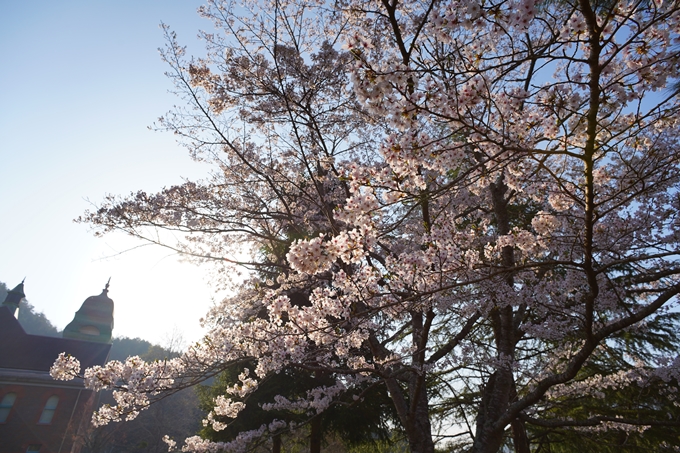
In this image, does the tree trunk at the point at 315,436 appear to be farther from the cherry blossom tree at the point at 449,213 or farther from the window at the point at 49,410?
the window at the point at 49,410

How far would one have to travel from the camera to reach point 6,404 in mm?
19906

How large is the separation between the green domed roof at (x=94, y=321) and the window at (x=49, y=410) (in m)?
5.63

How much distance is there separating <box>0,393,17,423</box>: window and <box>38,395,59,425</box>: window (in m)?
1.57

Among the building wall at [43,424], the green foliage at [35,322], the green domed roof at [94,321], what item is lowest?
the building wall at [43,424]

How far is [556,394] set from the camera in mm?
6570

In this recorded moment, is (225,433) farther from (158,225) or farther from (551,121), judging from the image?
(551,121)

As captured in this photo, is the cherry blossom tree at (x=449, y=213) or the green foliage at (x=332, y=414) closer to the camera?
the cherry blossom tree at (x=449, y=213)

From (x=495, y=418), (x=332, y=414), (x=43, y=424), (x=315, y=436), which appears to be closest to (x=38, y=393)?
(x=43, y=424)

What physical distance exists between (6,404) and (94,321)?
770 cm

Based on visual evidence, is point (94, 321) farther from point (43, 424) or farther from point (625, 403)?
point (625, 403)

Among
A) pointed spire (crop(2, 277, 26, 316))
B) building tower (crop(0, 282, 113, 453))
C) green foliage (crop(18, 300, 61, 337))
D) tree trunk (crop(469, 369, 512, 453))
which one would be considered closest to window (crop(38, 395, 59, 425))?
building tower (crop(0, 282, 113, 453))

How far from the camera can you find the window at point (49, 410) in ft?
67.3

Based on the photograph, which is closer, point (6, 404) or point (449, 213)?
point (449, 213)

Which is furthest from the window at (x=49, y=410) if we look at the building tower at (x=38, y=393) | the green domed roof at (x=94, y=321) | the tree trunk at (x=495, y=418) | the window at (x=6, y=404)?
the tree trunk at (x=495, y=418)
